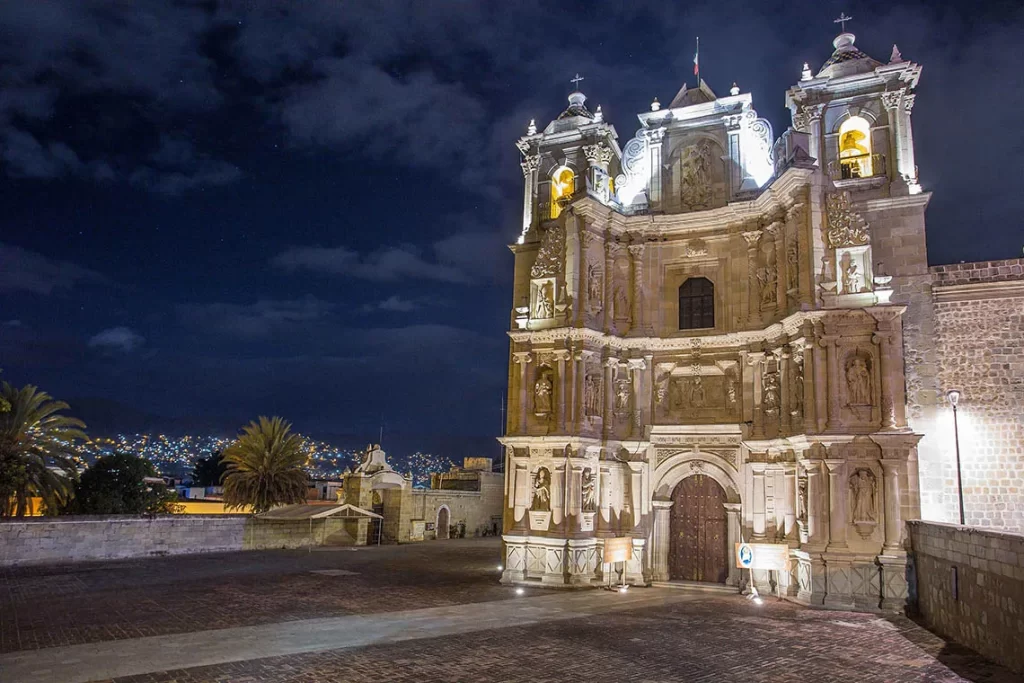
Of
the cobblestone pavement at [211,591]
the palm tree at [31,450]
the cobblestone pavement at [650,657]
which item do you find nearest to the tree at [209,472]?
the palm tree at [31,450]

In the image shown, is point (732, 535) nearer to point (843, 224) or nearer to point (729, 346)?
point (729, 346)

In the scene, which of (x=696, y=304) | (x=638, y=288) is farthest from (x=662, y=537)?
(x=638, y=288)

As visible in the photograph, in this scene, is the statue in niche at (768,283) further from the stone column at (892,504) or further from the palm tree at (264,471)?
the palm tree at (264,471)

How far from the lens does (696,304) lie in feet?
75.6

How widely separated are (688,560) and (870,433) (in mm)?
6585

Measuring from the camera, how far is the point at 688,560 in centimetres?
2153

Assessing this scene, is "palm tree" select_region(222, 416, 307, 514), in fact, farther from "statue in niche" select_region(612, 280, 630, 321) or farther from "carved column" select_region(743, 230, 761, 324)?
"carved column" select_region(743, 230, 761, 324)

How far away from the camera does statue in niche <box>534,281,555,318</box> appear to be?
2262 centimetres

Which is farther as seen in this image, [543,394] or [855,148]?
[543,394]

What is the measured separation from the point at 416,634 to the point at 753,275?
14.6 meters

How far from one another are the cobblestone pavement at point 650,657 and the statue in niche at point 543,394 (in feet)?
24.9

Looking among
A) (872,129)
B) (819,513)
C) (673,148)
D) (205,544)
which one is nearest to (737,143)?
(673,148)

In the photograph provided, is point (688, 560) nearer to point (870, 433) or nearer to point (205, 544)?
point (870, 433)

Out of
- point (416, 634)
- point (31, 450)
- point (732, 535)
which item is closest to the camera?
point (416, 634)
